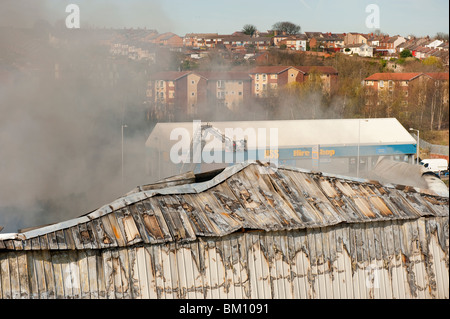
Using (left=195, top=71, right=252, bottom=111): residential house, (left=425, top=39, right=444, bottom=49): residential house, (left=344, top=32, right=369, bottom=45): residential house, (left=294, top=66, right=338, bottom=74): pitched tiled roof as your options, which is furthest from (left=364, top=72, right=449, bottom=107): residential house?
(left=195, top=71, right=252, bottom=111): residential house

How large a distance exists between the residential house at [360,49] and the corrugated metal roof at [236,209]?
2185cm

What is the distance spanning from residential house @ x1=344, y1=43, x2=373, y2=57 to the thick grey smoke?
1392cm

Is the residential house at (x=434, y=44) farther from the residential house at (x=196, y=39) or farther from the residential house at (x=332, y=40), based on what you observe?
the residential house at (x=196, y=39)

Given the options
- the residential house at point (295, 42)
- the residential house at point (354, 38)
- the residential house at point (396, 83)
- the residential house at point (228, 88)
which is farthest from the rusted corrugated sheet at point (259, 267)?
the residential house at point (354, 38)

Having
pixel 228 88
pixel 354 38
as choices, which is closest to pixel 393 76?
pixel 354 38

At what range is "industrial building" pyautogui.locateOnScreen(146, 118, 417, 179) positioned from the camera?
1367 cm

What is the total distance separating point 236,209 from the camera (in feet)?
12.9

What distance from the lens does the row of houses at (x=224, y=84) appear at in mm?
16594

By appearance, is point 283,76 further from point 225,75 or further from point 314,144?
point 314,144

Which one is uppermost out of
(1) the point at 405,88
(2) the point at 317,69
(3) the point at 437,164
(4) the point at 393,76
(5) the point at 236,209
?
(2) the point at 317,69

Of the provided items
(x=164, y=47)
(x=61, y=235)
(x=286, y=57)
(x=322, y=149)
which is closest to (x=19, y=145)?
(x=164, y=47)

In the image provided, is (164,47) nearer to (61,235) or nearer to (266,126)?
(266,126)

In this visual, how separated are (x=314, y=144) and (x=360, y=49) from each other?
1373 centimetres

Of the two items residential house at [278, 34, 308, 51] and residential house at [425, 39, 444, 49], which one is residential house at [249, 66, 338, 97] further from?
residential house at [425, 39, 444, 49]
